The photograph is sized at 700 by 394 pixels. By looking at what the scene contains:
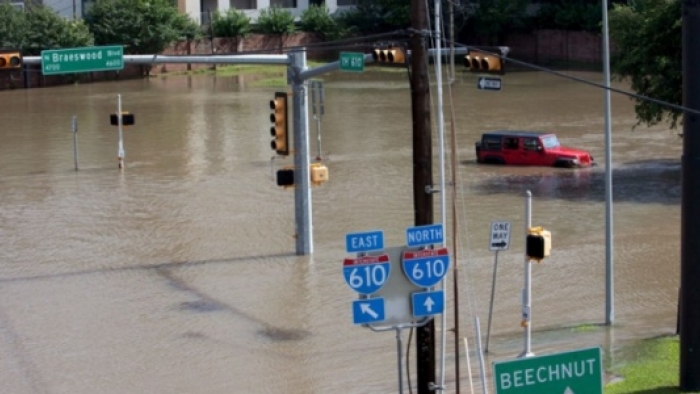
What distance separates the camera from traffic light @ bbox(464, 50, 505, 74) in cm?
1948

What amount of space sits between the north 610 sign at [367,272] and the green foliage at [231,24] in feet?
251

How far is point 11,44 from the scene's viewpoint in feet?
249

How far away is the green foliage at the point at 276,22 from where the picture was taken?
88062 millimetres

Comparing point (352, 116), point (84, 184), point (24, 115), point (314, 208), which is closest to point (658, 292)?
point (314, 208)

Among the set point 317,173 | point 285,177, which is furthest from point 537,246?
point 285,177

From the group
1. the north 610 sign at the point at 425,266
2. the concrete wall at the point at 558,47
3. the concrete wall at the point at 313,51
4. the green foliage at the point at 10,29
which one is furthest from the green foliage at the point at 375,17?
the north 610 sign at the point at 425,266

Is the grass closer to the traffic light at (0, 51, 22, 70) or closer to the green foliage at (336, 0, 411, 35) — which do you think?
the traffic light at (0, 51, 22, 70)

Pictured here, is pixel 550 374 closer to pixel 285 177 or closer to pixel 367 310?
pixel 367 310

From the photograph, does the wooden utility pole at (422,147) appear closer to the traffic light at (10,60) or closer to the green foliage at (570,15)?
the traffic light at (10,60)

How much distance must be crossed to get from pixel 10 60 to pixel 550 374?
1657 cm

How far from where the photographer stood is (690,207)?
1551 centimetres

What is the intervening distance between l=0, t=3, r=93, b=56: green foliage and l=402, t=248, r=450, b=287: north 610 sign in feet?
216

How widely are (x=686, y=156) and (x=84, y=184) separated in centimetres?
2571

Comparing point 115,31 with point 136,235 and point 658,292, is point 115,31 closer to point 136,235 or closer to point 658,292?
point 136,235
